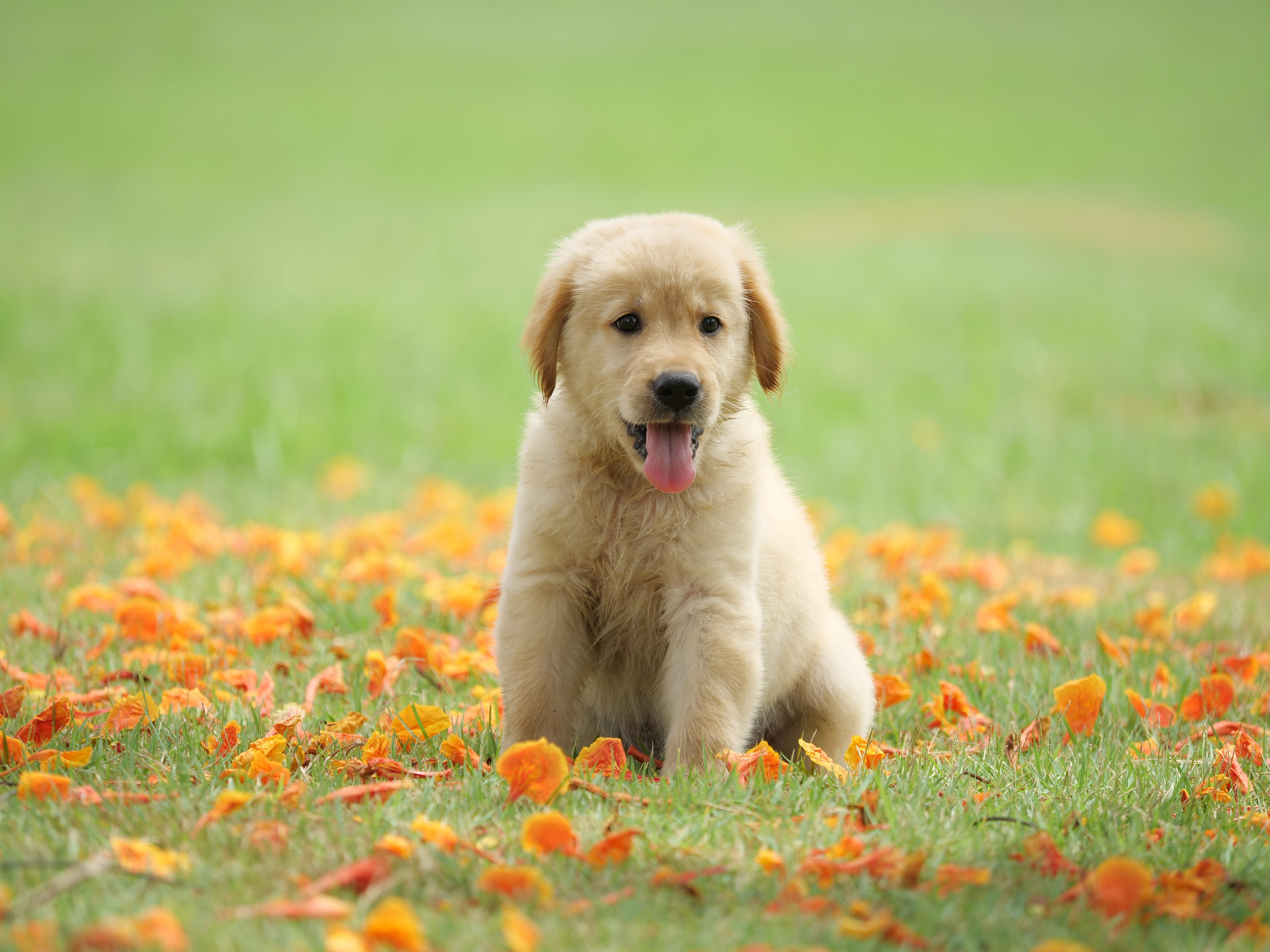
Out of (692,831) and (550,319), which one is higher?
(550,319)

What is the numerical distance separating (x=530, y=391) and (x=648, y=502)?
586 cm

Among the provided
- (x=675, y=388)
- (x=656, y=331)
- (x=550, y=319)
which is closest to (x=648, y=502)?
(x=675, y=388)

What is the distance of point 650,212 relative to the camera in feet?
29.1

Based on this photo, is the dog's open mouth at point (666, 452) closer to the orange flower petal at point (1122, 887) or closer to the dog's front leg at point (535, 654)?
the dog's front leg at point (535, 654)

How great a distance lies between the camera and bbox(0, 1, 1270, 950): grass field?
2.25 meters

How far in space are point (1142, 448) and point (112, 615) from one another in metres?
6.37

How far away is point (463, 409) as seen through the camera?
8414 millimetres

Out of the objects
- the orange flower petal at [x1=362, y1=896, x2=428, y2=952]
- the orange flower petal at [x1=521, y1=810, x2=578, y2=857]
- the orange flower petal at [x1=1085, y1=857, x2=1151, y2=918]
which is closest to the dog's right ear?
the orange flower petal at [x1=521, y1=810, x2=578, y2=857]

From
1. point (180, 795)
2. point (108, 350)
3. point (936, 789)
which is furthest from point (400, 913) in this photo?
point (108, 350)

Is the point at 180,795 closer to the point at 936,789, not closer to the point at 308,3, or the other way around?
the point at 936,789

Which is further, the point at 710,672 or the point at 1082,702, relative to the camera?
the point at 1082,702

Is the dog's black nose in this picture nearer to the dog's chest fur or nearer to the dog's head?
the dog's head

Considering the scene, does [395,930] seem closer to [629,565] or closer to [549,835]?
[549,835]

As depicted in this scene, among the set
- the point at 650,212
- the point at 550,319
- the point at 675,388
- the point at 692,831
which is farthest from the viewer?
the point at 650,212
